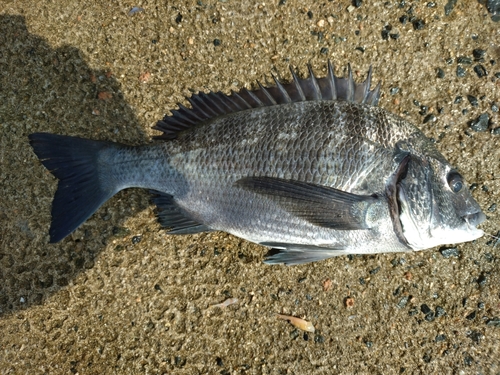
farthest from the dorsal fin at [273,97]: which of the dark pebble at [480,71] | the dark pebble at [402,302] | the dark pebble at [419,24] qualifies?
the dark pebble at [402,302]

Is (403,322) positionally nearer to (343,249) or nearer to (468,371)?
(468,371)

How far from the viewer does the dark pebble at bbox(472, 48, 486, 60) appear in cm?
246

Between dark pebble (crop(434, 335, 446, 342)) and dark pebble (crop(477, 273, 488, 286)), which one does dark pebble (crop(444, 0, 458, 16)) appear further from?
dark pebble (crop(434, 335, 446, 342))

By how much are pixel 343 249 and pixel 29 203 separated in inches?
79.8

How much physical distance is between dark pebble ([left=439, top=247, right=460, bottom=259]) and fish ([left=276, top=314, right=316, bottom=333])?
0.99 meters

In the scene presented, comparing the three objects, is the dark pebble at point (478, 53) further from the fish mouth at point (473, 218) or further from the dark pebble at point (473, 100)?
the fish mouth at point (473, 218)

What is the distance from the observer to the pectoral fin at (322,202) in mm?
1892

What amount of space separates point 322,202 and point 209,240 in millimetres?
895

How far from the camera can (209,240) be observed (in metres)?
2.46

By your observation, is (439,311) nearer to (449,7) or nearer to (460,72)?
(460,72)

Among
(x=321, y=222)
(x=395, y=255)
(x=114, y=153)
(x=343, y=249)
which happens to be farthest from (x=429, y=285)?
(x=114, y=153)

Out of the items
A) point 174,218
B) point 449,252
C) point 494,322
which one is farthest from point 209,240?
point 494,322

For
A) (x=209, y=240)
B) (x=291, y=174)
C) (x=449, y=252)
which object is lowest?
(x=449, y=252)

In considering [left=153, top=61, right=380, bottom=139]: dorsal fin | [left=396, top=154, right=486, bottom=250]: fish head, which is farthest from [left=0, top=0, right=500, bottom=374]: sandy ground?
[left=396, top=154, right=486, bottom=250]: fish head
